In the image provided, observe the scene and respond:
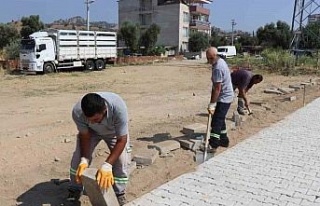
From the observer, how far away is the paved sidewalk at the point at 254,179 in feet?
14.0

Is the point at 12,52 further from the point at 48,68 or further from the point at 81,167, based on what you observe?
the point at 81,167

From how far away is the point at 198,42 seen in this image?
204ft

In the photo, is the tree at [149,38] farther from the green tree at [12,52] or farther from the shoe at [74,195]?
the shoe at [74,195]

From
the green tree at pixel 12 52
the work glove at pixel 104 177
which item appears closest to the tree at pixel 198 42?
the green tree at pixel 12 52

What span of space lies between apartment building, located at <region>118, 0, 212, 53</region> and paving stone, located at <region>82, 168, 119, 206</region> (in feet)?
192

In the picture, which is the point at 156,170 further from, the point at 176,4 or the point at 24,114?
the point at 176,4

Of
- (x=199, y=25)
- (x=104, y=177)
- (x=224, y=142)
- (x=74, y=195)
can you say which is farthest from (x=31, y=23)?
(x=104, y=177)

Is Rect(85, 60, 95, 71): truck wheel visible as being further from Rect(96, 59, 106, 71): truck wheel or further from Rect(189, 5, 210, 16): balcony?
Rect(189, 5, 210, 16): balcony

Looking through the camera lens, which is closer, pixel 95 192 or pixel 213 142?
pixel 95 192

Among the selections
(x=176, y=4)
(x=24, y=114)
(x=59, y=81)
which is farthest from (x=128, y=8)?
(x=24, y=114)

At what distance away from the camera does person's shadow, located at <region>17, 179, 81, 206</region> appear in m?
4.17

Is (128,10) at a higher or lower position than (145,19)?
higher

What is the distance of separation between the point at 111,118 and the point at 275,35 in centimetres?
6624

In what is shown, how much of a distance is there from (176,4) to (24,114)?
5638 centimetres
